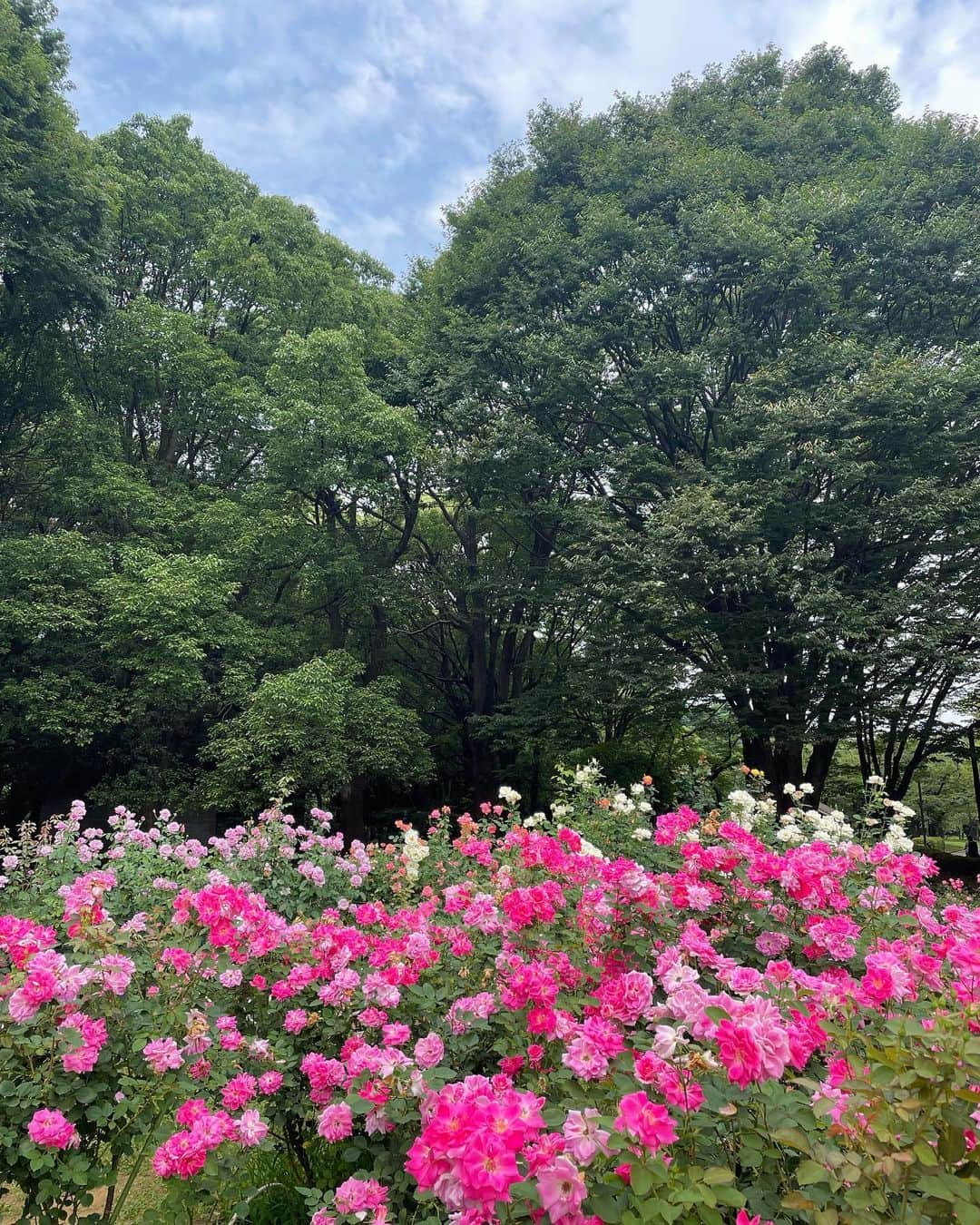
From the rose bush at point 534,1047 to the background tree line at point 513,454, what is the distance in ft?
21.3

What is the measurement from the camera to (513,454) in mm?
11797

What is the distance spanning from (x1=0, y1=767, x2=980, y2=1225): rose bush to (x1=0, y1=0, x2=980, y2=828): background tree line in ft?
21.3

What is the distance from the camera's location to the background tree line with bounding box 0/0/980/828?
32.1 feet

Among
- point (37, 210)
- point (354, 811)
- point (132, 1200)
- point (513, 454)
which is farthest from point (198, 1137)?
point (37, 210)

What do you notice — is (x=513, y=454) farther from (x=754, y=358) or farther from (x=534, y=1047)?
(x=534, y=1047)

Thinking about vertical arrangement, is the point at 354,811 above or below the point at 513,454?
below

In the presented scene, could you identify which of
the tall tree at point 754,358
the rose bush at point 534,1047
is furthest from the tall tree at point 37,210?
the rose bush at point 534,1047

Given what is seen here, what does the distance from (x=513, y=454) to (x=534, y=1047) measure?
10.7 metres

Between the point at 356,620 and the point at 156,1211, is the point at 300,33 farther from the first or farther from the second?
the point at 356,620

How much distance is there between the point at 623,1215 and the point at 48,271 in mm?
13698

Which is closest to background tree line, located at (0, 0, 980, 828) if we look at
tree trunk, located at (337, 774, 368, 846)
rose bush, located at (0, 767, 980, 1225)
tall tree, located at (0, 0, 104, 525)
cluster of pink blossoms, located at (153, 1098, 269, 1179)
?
tall tree, located at (0, 0, 104, 525)

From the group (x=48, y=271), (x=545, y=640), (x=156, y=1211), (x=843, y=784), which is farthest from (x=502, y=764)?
(x=156, y=1211)

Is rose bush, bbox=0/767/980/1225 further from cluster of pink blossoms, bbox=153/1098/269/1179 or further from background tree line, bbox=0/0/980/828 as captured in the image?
background tree line, bbox=0/0/980/828

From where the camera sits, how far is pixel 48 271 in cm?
1102
